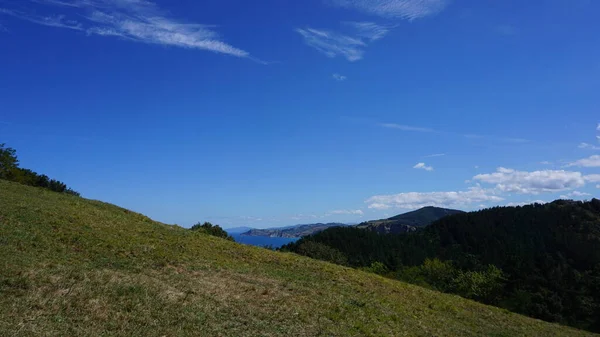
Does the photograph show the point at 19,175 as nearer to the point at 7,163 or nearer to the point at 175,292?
the point at 7,163

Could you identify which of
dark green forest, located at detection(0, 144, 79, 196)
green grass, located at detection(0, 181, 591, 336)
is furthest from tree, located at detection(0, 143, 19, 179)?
green grass, located at detection(0, 181, 591, 336)

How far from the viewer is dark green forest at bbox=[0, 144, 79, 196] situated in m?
58.7

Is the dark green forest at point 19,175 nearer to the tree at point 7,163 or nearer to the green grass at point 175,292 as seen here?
the tree at point 7,163

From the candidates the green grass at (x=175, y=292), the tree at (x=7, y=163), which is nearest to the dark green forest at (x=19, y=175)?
the tree at (x=7, y=163)

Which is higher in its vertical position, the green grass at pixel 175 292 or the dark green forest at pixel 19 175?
the dark green forest at pixel 19 175

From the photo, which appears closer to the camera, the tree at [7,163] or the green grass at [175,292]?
the green grass at [175,292]

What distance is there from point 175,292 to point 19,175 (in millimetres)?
60204

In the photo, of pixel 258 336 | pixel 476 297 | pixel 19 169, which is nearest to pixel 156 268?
pixel 258 336

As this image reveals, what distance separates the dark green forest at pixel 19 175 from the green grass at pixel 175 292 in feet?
115

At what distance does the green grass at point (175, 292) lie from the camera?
11.5 metres

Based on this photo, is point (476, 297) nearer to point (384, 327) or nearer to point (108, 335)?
point (384, 327)

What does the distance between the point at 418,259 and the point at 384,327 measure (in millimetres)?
173977

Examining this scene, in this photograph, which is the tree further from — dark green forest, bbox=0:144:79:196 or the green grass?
the green grass

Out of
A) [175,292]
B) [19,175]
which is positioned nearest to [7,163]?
[19,175]
